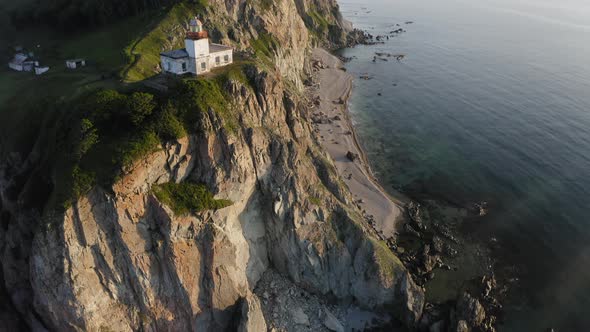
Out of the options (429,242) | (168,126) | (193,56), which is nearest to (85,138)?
(168,126)

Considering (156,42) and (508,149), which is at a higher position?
(156,42)

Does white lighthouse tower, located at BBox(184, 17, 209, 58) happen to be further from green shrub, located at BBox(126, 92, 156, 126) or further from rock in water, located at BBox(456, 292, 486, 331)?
rock in water, located at BBox(456, 292, 486, 331)

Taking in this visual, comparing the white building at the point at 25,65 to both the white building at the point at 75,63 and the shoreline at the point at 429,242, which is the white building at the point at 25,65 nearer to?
the white building at the point at 75,63

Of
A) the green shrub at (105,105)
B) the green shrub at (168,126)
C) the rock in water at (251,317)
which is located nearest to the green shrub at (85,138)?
the green shrub at (105,105)

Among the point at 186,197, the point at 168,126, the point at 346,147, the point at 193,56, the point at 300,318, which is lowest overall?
the point at 300,318

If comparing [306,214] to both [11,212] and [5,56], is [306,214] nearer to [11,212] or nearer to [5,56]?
[11,212]

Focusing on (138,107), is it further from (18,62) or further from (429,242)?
(429,242)

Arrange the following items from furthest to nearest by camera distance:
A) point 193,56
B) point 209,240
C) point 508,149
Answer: point 508,149
point 193,56
point 209,240

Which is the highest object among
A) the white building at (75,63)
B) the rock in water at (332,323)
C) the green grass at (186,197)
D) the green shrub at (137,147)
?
the white building at (75,63)
